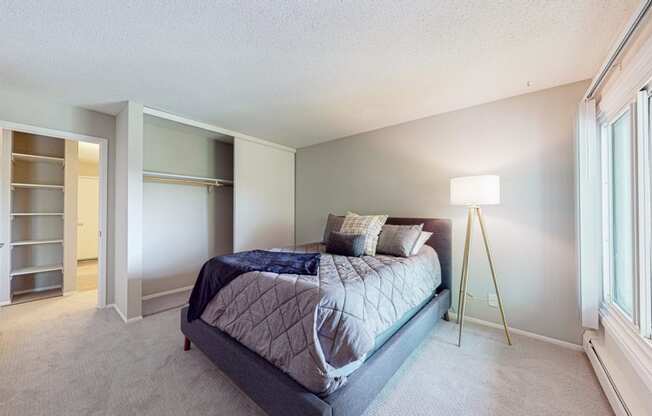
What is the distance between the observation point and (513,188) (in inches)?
97.7

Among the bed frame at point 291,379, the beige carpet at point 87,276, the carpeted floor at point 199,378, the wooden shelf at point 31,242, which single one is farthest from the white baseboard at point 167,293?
the bed frame at point 291,379

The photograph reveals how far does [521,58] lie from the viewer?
1881 mm

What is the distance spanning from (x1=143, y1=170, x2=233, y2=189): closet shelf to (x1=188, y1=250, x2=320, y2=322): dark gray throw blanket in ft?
6.15

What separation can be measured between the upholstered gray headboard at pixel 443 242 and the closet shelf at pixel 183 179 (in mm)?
3020

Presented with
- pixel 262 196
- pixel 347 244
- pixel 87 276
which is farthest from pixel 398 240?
pixel 87 276

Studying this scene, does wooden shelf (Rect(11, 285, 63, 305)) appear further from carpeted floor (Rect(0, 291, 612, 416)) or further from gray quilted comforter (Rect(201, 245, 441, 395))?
gray quilted comforter (Rect(201, 245, 441, 395))

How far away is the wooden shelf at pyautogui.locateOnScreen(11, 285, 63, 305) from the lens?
10.4ft

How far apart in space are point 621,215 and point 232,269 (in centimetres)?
292

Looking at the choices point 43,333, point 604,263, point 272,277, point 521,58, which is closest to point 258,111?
point 272,277

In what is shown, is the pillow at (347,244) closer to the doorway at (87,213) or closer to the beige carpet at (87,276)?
the beige carpet at (87,276)

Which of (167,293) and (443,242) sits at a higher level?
(443,242)

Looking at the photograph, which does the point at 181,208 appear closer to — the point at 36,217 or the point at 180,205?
the point at 180,205

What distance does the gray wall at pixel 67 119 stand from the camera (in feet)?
8.15

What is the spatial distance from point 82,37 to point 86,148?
3.88 metres
